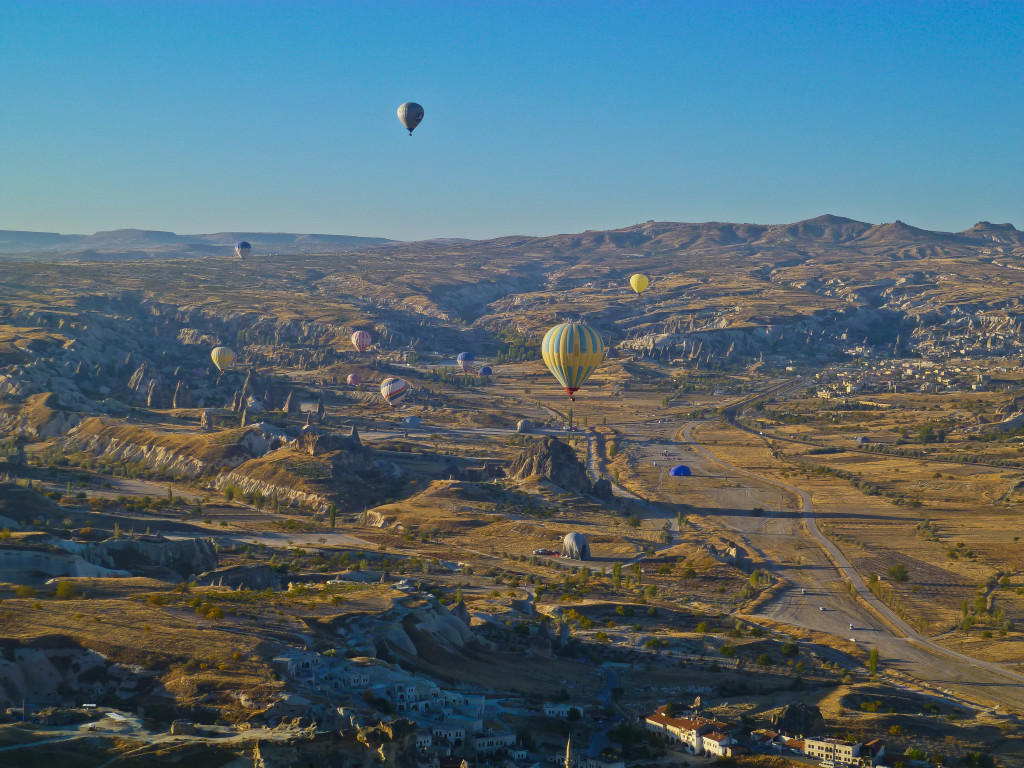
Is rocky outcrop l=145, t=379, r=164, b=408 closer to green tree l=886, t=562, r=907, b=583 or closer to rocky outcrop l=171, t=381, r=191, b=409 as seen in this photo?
rocky outcrop l=171, t=381, r=191, b=409

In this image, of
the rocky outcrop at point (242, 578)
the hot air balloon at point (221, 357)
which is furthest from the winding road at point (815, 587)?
the hot air balloon at point (221, 357)

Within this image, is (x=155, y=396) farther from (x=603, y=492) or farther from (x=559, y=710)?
(x=559, y=710)

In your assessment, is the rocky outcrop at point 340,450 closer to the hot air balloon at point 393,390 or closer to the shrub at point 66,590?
the hot air balloon at point 393,390

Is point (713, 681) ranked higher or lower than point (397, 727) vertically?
lower

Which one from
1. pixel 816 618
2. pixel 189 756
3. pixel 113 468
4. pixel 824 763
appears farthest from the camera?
pixel 113 468

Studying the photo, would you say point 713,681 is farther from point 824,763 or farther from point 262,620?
point 262,620

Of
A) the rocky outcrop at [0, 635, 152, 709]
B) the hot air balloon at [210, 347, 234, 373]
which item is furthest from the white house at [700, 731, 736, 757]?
the hot air balloon at [210, 347, 234, 373]

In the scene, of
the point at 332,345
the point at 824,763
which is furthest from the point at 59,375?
the point at 824,763
